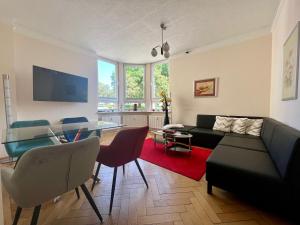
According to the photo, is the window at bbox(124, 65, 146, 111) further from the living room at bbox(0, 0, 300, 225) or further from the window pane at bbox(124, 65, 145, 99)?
the living room at bbox(0, 0, 300, 225)

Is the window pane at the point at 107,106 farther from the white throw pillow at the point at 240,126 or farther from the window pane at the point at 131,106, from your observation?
the white throw pillow at the point at 240,126

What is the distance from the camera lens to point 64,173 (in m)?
1.12

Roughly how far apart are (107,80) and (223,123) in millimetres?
3906

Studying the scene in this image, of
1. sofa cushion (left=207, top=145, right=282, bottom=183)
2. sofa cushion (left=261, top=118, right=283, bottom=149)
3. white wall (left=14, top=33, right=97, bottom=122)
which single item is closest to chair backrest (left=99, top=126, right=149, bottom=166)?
sofa cushion (left=207, top=145, right=282, bottom=183)

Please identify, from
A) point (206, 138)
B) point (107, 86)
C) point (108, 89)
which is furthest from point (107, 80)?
point (206, 138)

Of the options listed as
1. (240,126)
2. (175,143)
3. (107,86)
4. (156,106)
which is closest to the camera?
(240,126)

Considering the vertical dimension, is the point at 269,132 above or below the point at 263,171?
above

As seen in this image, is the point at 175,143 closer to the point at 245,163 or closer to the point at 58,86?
the point at 245,163

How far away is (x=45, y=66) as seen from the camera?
3414mm

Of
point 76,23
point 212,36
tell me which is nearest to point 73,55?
point 76,23

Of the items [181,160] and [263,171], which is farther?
[181,160]

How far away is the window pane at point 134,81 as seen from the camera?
19.0 feet

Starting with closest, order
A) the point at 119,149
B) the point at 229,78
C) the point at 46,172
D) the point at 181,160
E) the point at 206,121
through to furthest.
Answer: the point at 46,172 < the point at 119,149 < the point at 181,160 < the point at 229,78 < the point at 206,121

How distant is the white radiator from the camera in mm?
5359
